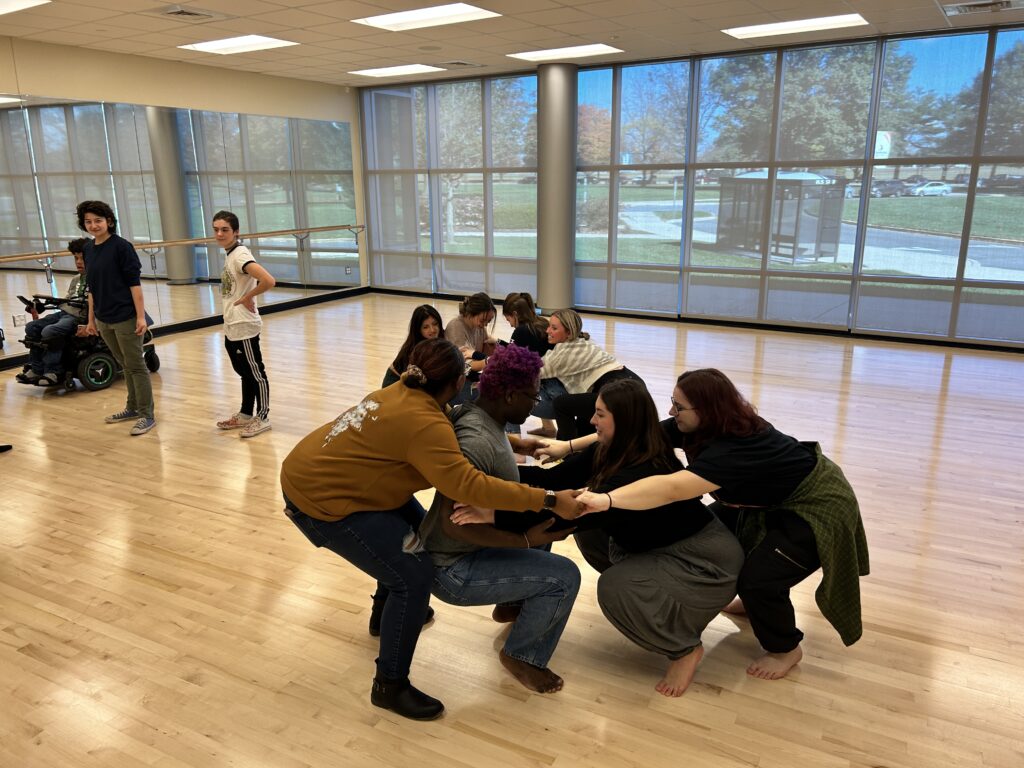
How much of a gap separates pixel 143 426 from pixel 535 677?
4.21 metres

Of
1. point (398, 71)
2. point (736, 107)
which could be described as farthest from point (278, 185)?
point (736, 107)

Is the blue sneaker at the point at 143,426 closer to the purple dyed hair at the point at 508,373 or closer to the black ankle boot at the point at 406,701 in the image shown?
the black ankle boot at the point at 406,701

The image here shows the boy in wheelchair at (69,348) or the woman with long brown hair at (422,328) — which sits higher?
the woman with long brown hair at (422,328)

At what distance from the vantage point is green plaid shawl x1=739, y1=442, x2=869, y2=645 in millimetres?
2691

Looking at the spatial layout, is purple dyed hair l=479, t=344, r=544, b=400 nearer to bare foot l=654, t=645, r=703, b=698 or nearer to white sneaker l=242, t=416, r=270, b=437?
bare foot l=654, t=645, r=703, b=698

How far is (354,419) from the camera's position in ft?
8.11

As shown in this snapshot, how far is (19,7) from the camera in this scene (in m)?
6.45

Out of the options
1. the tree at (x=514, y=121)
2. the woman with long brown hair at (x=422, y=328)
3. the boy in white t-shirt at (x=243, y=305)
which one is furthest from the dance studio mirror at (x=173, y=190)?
the woman with long brown hair at (x=422, y=328)

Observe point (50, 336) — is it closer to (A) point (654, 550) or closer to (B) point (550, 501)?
→ (B) point (550, 501)

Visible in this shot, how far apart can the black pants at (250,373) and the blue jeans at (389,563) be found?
337 centimetres

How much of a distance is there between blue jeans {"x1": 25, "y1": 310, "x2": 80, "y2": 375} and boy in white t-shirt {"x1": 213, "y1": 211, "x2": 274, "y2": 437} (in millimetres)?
2121

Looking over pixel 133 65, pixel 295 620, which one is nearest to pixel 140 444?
pixel 295 620

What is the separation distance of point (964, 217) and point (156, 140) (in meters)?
9.41

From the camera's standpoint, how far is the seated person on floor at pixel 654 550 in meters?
2.63
